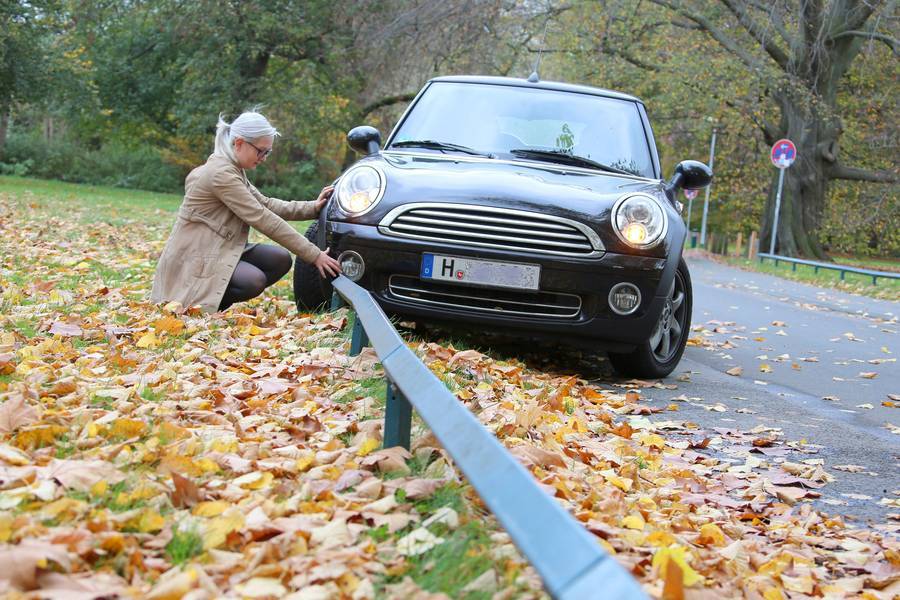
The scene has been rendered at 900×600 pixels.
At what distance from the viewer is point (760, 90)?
30.4 m

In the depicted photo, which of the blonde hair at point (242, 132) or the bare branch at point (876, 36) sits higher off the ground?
the bare branch at point (876, 36)

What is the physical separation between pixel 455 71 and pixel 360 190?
75.5 ft

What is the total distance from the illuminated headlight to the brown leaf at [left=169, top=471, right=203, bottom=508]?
10.4ft

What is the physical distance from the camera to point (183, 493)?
3.01 m

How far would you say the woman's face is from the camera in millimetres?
6605

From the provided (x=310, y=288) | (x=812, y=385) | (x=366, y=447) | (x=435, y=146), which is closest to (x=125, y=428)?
(x=366, y=447)

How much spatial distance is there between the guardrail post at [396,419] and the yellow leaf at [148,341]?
7.42 feet

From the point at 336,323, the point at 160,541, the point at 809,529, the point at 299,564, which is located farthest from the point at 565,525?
the point at 336,323

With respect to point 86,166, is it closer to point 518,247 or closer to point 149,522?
point 518,247

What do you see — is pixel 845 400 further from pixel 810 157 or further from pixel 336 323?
pixel 810 157

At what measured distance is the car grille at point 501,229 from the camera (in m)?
5.84

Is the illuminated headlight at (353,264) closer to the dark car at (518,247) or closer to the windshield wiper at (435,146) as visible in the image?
the dark car at (518,247)

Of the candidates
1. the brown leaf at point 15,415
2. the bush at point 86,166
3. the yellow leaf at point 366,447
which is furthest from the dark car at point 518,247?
the bush at point 86,166

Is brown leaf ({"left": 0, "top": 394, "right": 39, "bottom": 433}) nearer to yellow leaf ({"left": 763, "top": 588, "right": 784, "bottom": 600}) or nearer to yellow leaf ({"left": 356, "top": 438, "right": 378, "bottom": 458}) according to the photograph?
yellow leaf ({"left": 356, "top": 438, "right": 378, "bottom": 458})
